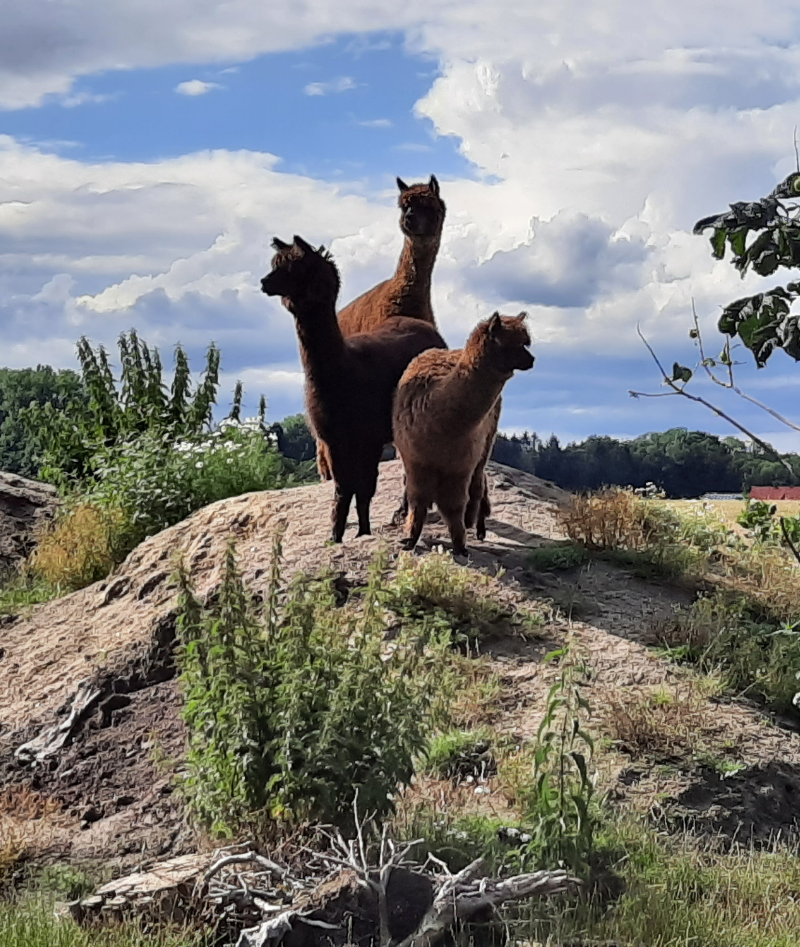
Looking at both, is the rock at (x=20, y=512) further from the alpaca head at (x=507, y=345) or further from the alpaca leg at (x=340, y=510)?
the alpaca head at (x=507, y=345)

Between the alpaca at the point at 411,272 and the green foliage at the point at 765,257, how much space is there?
630cm

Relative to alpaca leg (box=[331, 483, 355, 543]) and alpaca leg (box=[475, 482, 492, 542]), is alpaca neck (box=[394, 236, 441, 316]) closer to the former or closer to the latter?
alpaca leg (box=[475, 482, 492, 542])

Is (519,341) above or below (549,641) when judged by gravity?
above

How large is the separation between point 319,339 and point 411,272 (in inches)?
62.7

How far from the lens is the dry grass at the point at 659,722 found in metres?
6.40

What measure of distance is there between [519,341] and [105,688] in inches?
130

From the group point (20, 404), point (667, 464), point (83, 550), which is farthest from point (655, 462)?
point (20, 404)

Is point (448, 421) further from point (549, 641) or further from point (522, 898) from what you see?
point (522, 898)

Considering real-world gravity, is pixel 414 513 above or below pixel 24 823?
above

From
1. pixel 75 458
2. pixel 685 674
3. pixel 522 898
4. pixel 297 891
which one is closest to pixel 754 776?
pixel 685 674

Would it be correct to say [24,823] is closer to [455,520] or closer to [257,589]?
[257,589]

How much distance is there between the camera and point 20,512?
13.7 m

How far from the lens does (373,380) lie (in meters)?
9.10

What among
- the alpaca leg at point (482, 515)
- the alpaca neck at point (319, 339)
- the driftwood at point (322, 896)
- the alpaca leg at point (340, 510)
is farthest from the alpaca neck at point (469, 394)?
the driftwood at point (322, 896)
